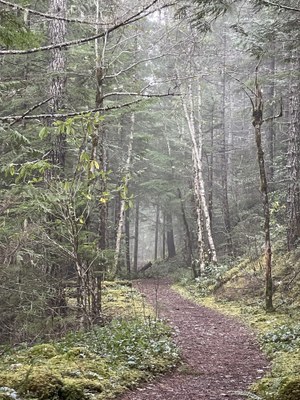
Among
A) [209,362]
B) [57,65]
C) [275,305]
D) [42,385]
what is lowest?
[209,362]

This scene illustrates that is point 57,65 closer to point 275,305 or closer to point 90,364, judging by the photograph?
point 90,364

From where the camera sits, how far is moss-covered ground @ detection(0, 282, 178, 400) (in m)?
4.54

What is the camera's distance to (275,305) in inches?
452

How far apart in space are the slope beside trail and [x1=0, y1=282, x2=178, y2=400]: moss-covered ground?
29cm

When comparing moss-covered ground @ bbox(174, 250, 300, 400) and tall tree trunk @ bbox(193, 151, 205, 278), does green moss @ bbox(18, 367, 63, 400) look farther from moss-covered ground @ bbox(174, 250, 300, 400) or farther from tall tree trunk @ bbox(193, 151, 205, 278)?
tall tree trunk @ bbox(193, 151, 205, 278)

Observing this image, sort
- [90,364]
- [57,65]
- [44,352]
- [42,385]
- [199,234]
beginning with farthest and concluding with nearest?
[199,234], [57,65], [44,352], [90,364], [42,385]

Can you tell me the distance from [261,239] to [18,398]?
1642 cm

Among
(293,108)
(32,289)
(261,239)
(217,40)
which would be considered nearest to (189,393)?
(32,289)

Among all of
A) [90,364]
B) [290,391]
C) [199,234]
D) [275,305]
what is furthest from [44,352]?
[199,234]

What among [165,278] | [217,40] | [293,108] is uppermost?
[217,40]

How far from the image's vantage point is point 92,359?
6074mm

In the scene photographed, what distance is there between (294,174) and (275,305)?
14.9 ft

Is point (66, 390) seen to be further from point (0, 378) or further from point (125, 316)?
point (125, 316)

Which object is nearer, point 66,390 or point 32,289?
point 66,390
